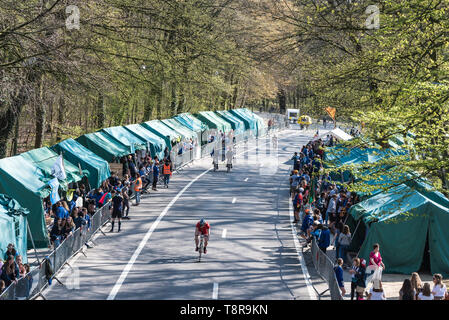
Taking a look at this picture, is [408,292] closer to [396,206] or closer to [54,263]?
[396,206]

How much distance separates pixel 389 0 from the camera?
15.4 metres

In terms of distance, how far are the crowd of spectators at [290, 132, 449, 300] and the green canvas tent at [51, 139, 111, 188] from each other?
8.27 meters

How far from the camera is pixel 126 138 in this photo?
1196 inches

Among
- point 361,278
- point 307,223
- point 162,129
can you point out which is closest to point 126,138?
point 162,129

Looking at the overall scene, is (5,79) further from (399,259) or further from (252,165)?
(252,165)

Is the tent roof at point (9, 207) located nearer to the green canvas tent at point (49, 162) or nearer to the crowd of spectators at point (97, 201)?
the crowd of spectators at point (97, 201)

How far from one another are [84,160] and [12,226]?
7.76m

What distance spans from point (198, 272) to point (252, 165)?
24781mm

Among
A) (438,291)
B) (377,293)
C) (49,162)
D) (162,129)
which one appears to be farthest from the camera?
(162,129)

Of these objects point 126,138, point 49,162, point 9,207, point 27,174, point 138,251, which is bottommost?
point 138,251

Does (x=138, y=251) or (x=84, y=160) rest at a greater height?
(x=84, y=160)

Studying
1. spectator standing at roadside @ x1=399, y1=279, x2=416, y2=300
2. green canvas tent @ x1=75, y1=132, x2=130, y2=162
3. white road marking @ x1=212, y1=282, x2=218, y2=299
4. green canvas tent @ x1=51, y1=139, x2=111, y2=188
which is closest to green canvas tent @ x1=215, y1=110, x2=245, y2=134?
green canvas tent @ x1=75, y1=132, x2=130, y2=162
